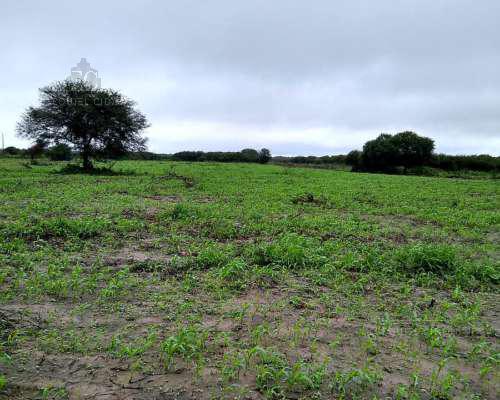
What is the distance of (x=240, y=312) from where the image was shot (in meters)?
3.85

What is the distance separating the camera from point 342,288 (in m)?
4.67

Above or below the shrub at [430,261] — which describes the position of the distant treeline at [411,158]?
above

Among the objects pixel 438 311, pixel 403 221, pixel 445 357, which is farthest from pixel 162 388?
pixel 403 221

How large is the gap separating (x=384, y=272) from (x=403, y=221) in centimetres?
475

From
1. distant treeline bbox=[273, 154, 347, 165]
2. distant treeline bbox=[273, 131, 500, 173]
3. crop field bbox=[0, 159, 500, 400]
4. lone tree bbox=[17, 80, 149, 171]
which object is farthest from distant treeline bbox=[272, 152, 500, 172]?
crop field bbox=[0, 159, 500, 400]

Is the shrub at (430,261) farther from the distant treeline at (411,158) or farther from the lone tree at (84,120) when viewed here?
the distant treeline at (411,158)

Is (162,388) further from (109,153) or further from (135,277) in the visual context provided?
(109,153)

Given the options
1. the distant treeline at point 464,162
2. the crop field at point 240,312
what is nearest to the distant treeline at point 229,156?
the distant treeline at point 464,162

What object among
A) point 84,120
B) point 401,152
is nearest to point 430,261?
point 84,120

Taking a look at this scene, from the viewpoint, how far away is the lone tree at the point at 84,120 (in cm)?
2292

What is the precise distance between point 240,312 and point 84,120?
22.5 metres

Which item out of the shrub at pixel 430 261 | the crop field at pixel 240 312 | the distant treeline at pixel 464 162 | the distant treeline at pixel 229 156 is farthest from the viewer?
the distant treeline at pixel 229 156

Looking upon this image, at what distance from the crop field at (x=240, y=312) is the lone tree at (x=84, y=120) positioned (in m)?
17.0

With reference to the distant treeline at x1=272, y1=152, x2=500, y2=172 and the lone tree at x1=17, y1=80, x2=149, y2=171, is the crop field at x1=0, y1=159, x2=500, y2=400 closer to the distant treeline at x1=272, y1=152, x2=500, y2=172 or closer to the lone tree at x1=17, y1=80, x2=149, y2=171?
the lone tree at x1=17, y1=80, x2=149, y2=171
